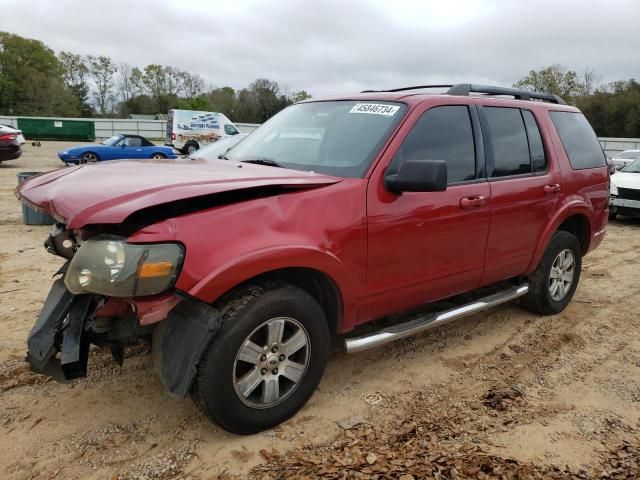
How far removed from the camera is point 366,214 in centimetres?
296

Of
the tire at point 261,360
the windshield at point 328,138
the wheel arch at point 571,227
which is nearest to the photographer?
the tire at point 261,360

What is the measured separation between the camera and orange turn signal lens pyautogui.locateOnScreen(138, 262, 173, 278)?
2254 mm

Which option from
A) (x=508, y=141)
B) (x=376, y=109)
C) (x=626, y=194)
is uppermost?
(x=376, y=109)

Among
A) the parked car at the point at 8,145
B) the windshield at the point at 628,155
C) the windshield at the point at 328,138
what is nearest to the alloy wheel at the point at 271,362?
the windshield at the point at 328,138

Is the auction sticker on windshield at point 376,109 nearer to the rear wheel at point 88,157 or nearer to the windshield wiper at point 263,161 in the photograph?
the windshield wiper at point 263,161

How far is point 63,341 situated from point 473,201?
2700mm

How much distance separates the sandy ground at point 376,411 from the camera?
2.59 metres

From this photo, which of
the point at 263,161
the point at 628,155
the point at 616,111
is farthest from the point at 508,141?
the point at 616,111

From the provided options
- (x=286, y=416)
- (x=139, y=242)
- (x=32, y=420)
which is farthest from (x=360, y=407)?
(x=32, y=420)

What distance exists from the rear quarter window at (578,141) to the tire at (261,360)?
3084mm

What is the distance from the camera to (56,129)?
3544 centimetres

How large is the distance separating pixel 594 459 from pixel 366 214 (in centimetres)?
182

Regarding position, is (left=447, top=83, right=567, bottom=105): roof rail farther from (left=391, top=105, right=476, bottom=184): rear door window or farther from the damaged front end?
the damaged front end

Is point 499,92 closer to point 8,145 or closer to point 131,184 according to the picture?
point 131,184
